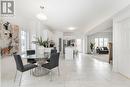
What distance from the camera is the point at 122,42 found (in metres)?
4.44

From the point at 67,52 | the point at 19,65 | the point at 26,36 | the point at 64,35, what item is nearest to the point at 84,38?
the point at 64,35

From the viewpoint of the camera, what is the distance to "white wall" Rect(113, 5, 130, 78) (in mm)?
4039

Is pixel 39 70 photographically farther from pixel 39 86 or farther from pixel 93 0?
pixel 93 0

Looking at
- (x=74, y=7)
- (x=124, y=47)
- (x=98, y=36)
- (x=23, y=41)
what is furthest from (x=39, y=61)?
(x=98, y=36)

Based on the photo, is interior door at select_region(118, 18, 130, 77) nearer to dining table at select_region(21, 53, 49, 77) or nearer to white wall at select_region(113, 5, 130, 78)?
white wall at select_region(113, 5, 130, 78)

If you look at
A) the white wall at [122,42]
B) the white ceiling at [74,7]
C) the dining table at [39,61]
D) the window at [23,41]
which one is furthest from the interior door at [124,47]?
the window at [23,41]

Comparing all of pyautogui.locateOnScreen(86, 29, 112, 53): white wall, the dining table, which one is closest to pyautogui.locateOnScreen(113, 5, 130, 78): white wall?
the dining table

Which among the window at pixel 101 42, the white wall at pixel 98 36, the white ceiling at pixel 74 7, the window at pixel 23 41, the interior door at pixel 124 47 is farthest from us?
the window at pixel 101 42

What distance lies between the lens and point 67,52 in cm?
869

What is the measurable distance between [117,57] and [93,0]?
8.87ft

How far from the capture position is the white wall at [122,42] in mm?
4039

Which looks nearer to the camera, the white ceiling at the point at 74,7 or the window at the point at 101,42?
the white ceiling at the point at 74,7

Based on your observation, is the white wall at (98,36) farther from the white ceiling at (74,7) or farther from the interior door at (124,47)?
the interior door at (124,47)

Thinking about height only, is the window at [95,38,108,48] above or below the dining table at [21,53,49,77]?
above
